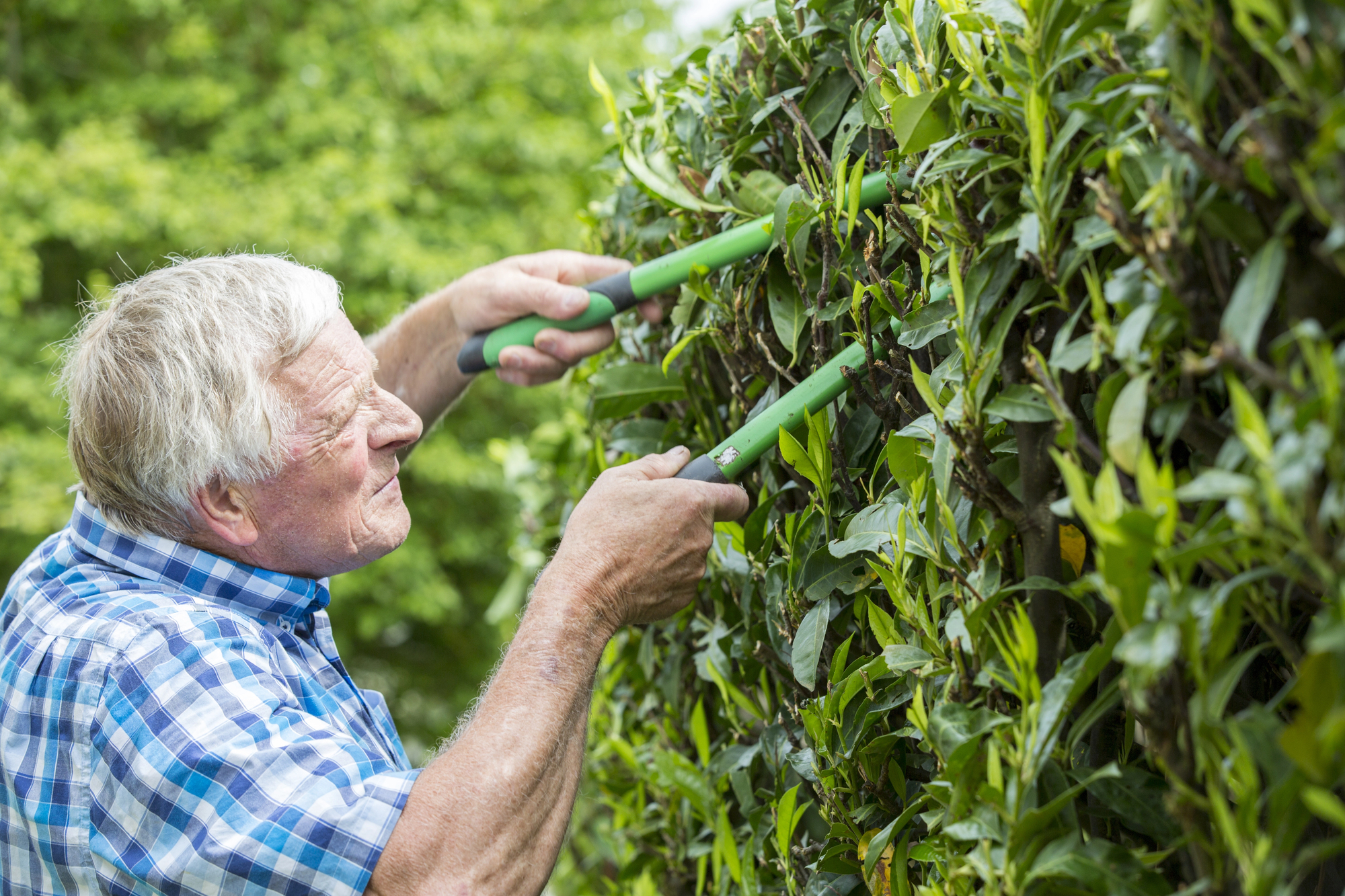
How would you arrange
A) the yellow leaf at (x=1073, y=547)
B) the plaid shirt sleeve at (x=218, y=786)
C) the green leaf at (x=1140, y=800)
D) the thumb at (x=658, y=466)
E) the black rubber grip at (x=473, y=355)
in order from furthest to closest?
the black rubber grip at (x=473, y=355) → the thumb at (x=658, y=466) → the plaid shirt sleeve at (x=218, y=786) → the yellow leaf at (x=1073, y=547) → the green leaf at (x=1140, y=800)

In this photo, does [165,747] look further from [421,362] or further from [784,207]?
[421,362]

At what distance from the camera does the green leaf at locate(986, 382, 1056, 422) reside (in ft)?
3.43

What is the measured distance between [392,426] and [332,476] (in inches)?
6.3

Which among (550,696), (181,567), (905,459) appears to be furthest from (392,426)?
(905,459)

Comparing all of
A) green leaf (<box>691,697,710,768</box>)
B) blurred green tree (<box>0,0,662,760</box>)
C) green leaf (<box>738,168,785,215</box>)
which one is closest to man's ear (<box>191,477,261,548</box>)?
green leaf (<box>691,697,710,768</box>)

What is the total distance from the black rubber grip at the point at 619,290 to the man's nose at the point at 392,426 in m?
0.45

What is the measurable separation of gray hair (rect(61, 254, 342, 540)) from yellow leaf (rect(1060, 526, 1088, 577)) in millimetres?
1228

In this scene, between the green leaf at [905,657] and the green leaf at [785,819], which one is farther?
the green leaf at [785,819]

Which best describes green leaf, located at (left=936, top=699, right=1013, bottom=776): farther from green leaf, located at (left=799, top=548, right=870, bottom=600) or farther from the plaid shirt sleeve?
the plaid shirt sleeve

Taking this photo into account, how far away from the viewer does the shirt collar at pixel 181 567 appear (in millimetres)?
1694

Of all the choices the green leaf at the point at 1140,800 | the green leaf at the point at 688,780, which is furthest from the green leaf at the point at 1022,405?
the green leaf at the point at 688,780

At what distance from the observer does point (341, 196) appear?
8.00 metres

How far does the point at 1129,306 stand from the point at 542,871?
109 centimetres

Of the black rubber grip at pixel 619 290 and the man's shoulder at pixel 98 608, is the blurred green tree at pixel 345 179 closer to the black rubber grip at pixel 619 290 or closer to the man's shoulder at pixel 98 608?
the black rubber grip at pixel 619 290
